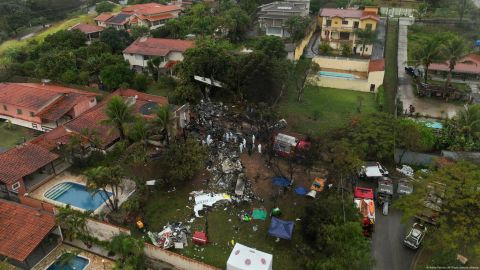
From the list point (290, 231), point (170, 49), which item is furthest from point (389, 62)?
point (290, 231)

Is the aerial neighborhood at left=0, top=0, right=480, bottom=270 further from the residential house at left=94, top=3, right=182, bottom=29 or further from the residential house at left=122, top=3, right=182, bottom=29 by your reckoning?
the residential house at left=122, top=3, right=182, bottom=29

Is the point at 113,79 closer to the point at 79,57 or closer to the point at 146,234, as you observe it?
the point at 79,57

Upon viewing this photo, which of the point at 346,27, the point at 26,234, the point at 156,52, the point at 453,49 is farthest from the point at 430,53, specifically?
the point at 26,234

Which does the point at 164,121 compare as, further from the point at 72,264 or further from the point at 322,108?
the point at 322,108

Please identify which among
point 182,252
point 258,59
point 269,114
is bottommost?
point 182,252

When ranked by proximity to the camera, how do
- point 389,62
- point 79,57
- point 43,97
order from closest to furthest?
1. point 43,97
2. point 79,57
3. point 389,62

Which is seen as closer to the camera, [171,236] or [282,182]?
[171,236]
